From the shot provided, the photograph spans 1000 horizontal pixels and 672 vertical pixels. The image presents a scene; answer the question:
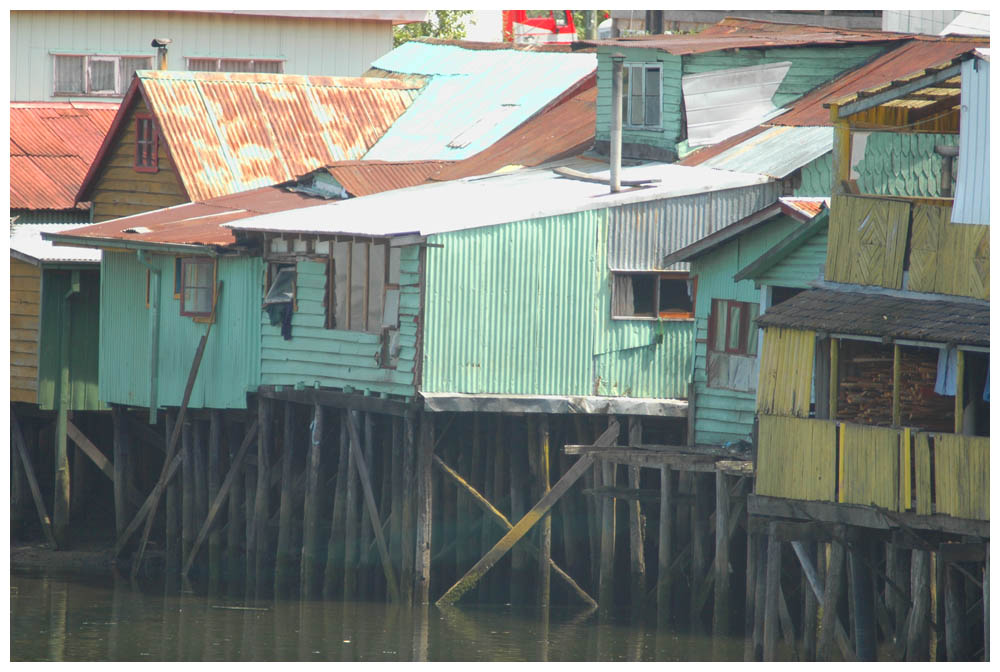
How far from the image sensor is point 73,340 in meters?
36.1

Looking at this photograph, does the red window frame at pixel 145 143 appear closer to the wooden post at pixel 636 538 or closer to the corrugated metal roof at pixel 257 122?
the corrugated metal roof at pixel 257 122

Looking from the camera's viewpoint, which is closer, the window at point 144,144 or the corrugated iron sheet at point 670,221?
the corrugated iron sheet at point 670,221

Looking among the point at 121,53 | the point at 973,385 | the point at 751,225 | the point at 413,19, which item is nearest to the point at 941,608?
the point at 973,385

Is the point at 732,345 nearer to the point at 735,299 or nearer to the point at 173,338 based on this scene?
the point at 735,299

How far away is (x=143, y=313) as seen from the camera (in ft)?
111

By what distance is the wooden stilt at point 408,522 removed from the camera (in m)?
30.3

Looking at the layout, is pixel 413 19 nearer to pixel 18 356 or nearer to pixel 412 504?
pixel 18 356

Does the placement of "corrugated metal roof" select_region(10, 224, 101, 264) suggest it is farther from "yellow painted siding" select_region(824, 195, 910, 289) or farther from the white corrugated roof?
"yellow painted siding" select_region(824, 195, 910, 289)

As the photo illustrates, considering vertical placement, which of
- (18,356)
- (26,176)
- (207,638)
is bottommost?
(207,638)

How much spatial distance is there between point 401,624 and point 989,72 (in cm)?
1165

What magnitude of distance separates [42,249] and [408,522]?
9.07m

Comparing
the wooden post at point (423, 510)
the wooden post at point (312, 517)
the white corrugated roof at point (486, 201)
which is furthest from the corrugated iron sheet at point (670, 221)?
the wooden post at point (312, 517)

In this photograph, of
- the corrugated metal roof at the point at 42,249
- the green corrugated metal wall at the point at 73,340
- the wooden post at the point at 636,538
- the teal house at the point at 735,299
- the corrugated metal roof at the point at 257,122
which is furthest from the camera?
the corrugated metal roof at the point at 257,122

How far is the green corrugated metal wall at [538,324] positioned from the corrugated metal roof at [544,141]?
16.2ft
